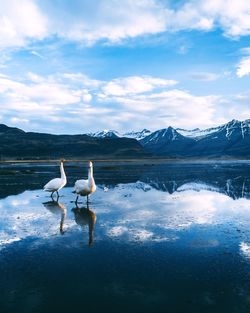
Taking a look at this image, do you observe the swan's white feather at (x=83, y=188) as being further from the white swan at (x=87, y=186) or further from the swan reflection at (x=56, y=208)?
the swan reflection at (x=56, y=208)

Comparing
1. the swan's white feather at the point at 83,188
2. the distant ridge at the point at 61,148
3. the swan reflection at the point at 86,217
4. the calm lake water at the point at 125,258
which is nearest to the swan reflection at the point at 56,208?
the calm lake water at the point at 125,258

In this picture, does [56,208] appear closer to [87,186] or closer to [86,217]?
[87,186]

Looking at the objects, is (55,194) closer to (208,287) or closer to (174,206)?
(174,206)

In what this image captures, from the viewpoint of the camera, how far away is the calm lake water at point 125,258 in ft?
26.3

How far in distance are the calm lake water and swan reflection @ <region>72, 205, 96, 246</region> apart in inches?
1.6

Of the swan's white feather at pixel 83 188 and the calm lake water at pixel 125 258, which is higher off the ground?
the swan's white feather at pixel 83 188

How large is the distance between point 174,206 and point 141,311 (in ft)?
40.6

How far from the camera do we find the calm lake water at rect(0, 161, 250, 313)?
8023mm

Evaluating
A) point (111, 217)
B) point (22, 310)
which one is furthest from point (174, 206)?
point (22, 310)

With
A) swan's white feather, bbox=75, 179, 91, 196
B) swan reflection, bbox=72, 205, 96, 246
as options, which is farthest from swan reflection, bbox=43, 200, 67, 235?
swan's white feather, bbox=75, 179, 91, 196

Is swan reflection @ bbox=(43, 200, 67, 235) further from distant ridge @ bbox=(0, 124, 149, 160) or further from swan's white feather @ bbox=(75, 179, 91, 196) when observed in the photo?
distant ridge @ bbox=(0, 124, 149, 160)

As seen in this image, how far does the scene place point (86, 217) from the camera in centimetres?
1683

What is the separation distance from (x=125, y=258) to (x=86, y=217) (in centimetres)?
628

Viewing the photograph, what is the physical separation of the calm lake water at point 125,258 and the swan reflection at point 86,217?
0.14ft
